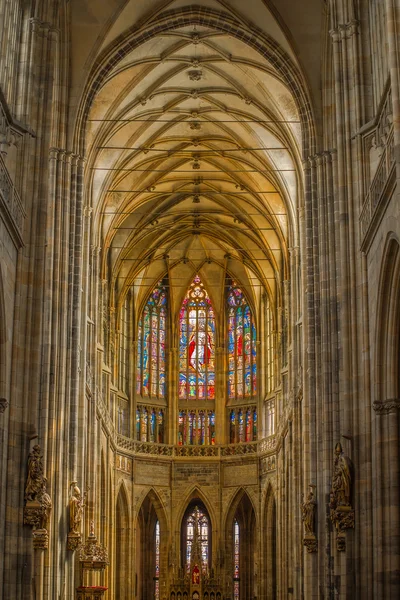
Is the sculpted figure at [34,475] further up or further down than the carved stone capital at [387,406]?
further down

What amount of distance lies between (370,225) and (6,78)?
9073 millimetres

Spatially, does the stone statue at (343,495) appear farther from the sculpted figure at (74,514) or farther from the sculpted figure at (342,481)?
the sculpted figure at (74,514)

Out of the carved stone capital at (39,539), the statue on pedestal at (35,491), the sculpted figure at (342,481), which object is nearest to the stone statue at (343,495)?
the sculpted figure at (342,481)

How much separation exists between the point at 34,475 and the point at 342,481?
6.89 meters

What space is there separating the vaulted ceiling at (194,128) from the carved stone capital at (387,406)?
1468cm

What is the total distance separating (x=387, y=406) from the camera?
77.0 feet

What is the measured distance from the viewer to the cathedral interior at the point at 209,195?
2462 centimetres

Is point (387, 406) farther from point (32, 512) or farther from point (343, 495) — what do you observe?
point (32, 512)

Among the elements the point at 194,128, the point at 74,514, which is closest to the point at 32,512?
the point at 74,514

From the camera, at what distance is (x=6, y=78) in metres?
26.4

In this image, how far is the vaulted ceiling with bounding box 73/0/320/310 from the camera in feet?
124

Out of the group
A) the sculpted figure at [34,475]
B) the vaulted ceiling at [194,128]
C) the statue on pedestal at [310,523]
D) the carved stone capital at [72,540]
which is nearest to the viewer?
the sculpted figure at [34,475]

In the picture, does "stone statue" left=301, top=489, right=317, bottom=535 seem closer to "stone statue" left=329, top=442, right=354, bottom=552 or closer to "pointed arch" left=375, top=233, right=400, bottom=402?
"stone statue" left=329, top=442, right=354, bottom=552

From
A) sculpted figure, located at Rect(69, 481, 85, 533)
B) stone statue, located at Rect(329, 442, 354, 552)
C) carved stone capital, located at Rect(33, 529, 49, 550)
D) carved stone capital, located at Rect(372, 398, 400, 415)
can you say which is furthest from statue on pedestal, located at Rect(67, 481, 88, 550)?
carved stone capital, located at Rect(372, 398, 400, 415)
